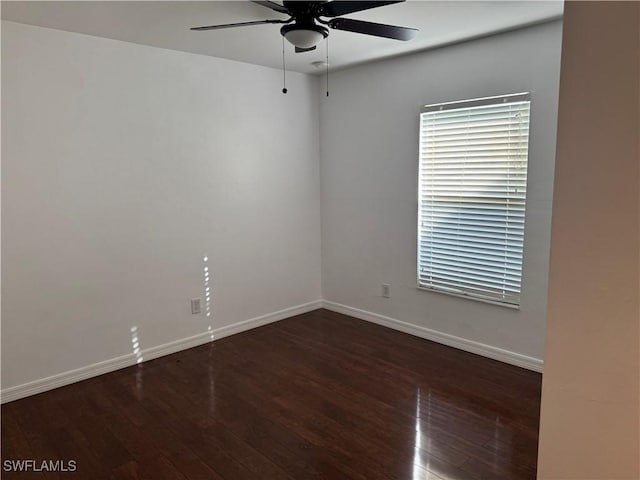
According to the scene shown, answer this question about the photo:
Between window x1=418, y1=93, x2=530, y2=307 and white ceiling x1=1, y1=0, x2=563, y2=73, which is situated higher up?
white ceiling x1=1, y1=0, x2=563, y2=73

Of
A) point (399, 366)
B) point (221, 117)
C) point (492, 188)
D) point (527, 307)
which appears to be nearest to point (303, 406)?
point (399, 366)

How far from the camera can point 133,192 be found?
3410 millimetres

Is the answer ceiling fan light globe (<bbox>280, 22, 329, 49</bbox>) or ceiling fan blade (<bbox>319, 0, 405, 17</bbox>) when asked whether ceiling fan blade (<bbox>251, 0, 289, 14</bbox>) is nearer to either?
ceiling fan light globe (<bbox>280, 22, 329, 49</bbox>)

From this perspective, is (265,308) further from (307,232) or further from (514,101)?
(514,101)

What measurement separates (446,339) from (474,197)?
123 cm

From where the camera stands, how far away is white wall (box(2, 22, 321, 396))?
116 inches

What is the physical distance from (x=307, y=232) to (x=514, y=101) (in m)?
2.30

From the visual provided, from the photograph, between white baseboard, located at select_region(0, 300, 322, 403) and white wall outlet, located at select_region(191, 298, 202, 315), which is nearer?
white baseboard, located at select_region(0, 300, 322, 403)

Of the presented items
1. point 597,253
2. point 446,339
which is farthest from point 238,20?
point 446,339

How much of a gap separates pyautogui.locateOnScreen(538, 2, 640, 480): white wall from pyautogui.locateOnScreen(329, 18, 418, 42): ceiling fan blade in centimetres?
155

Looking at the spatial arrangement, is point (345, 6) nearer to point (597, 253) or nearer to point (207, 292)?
point (597, 253)

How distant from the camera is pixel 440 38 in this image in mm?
3283

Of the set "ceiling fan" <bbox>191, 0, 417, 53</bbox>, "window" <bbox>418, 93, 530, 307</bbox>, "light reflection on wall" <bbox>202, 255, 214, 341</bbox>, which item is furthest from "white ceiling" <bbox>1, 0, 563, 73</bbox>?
"light reflection on wall" <bbox>202, 255, 214, 341</bbox>

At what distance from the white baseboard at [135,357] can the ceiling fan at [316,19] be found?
8.12 feet
